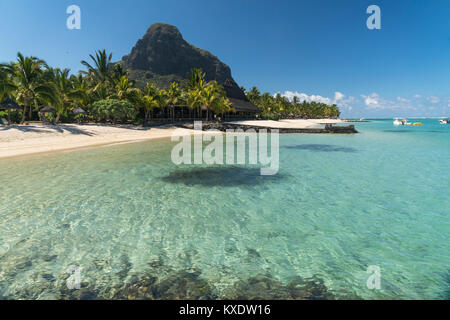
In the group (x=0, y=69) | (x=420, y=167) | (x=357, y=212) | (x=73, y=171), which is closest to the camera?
(x=357, y=212)

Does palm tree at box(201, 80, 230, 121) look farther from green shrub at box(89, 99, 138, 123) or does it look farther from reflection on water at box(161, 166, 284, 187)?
reflection on water at box(161, 166, 284, 187)

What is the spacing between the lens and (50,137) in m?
23.0

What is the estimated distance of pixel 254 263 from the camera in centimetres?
426

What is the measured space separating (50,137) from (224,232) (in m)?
25.5

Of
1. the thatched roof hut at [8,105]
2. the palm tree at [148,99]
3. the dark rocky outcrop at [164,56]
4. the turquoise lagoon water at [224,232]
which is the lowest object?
the turquoise lagoon water at [224,232]

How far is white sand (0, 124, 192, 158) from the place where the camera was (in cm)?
1842

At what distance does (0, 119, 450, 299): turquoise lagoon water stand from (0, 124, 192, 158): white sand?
9.90 m

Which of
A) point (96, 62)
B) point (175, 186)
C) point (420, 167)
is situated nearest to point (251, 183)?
point (175, 186)

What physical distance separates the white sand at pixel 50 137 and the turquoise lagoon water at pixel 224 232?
9.90 metres

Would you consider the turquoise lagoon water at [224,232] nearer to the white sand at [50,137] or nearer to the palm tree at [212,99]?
the white sand at [50,137]

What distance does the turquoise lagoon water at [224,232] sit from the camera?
386 centimetres

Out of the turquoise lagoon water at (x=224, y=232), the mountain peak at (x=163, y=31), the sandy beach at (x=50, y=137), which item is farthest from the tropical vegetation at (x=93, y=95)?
the mountain peak at (x=163, y=31)

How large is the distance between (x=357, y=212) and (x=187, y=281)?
5.60 m

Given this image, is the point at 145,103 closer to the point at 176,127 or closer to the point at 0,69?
the point at 176,127
